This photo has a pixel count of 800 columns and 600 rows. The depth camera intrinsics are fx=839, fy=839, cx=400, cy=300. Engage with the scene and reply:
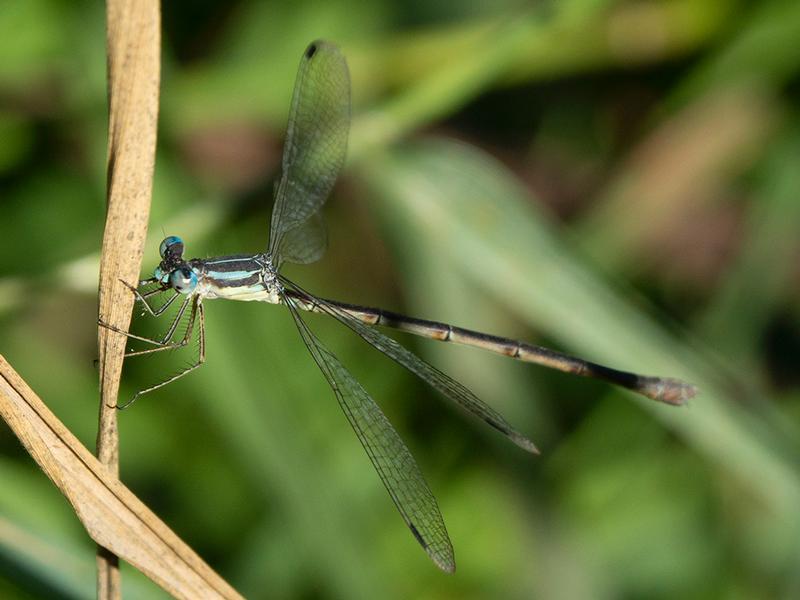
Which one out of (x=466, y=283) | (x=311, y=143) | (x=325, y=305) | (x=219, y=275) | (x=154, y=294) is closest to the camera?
(x=154, y=294)

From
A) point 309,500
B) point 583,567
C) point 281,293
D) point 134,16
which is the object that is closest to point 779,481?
point 583,567

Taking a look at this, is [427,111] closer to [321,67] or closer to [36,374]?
[321,67]

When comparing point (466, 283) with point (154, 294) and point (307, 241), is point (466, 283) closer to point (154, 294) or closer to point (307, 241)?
point (307, 241)

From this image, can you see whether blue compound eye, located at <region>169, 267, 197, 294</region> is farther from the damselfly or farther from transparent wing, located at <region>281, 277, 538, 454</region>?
transparent wing, located at <region>281, 277, 538, 454</region>

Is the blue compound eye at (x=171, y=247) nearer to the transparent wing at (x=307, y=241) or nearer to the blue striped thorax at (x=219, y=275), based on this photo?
the blue striped thorax at (x=219, y=275)

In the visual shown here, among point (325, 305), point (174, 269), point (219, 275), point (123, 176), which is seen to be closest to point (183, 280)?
point (174, 269)

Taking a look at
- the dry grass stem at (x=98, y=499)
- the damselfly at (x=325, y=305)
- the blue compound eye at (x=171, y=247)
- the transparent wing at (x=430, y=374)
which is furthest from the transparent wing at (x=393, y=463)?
the dry grass stem at (x=98, y=499)

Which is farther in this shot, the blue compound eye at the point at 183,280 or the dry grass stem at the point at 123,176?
the blue compound eye at the point at 183,280
